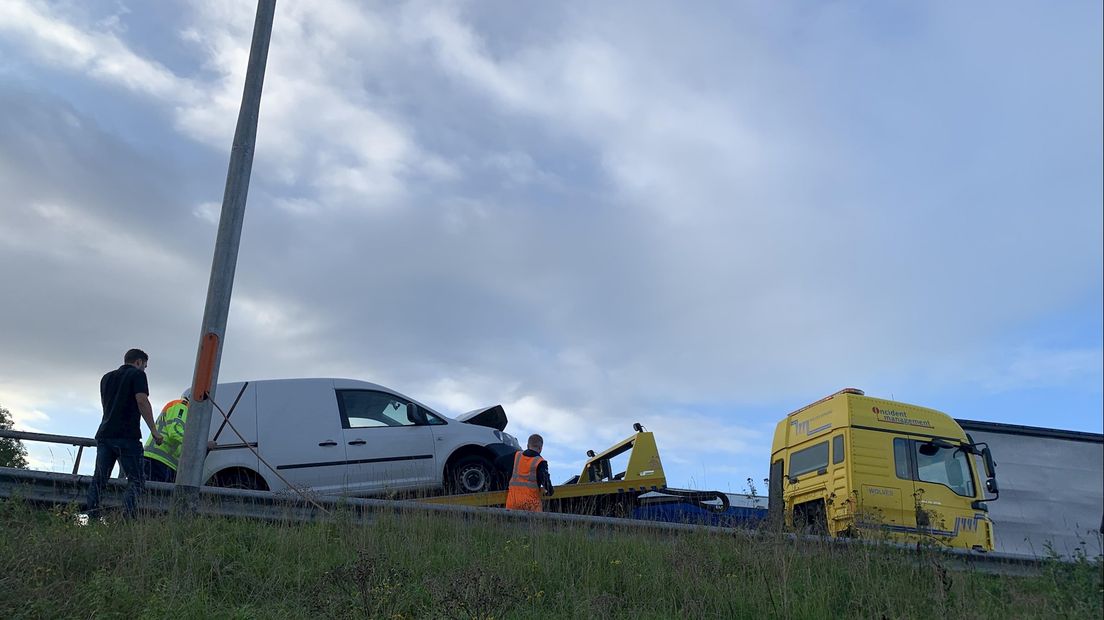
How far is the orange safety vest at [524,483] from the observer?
985 centimetres

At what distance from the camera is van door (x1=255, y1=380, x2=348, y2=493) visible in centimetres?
1045

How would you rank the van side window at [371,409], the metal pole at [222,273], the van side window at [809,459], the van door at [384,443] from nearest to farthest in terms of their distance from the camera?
1. the metal pole at [222,273]
2. the van door at [384,443]
3. the van side window at [371,409]
4. the van side window at [809,459]

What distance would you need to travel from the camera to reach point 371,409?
36.6ft

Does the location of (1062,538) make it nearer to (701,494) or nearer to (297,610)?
(701,494)

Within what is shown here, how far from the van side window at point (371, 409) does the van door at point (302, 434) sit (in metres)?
0.13

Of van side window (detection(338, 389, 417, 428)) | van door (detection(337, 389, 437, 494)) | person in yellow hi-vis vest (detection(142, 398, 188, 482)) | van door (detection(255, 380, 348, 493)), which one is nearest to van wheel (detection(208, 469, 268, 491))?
van door (detection(255, 380, 348, 493))

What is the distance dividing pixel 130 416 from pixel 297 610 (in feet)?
10.6

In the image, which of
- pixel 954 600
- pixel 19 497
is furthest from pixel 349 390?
pixel 954 600

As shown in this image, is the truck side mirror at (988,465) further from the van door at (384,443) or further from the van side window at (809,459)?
the van door at (384,443)

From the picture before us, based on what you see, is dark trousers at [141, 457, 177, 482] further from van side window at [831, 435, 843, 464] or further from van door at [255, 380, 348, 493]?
van side window at [831, 435, 843, 464]

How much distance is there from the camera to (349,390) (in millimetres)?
11156

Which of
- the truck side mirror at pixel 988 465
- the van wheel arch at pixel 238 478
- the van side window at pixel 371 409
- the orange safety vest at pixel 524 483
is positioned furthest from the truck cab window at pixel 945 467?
the van wheel arch at pixel 238 478

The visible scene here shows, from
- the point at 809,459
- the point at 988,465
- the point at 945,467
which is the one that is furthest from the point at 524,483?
the point at 988,465

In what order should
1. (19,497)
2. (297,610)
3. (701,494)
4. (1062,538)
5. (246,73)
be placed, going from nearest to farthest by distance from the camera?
1. (297,610)
2. (19,497)
3. (246,73)
4. (701,494)
5. (1062,538)
